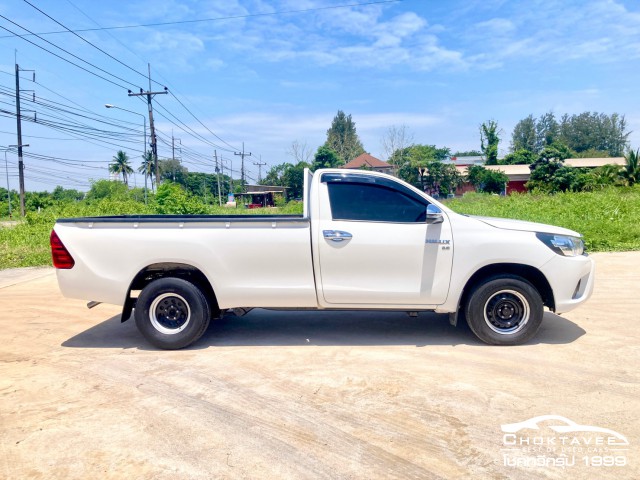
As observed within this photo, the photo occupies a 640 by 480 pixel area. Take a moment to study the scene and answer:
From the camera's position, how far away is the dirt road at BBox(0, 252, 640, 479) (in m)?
2.91

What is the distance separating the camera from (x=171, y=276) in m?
5.11

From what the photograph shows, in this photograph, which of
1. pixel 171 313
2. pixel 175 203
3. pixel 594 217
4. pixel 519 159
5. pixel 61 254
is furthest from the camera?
pixel 519 159

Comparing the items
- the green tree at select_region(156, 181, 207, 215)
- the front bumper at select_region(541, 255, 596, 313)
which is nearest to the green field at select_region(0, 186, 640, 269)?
the green tree at select_region(156, 181, 207, 215)

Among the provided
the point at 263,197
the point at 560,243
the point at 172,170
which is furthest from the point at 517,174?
the point at 172,170

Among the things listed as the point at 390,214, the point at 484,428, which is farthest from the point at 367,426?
the point at 390,214

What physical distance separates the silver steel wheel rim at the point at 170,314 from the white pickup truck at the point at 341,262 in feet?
0.04

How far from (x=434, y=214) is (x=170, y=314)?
297 centimetres

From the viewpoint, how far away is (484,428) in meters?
3.28

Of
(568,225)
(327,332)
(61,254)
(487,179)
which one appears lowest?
(327,332)

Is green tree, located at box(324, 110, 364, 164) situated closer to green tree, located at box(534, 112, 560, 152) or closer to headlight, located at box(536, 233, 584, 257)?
green tree, located at box(534, 112, 560, 152)

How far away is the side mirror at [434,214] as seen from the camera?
4688mm

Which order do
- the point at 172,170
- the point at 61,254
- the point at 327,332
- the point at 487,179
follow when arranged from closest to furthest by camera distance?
the point at 61,254 < the point at 327,332 < the point at 487,179 < the point at 172,170

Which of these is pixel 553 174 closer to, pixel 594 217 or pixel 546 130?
pixel 594 217

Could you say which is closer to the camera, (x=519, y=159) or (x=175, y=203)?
(x=175, y=203)
